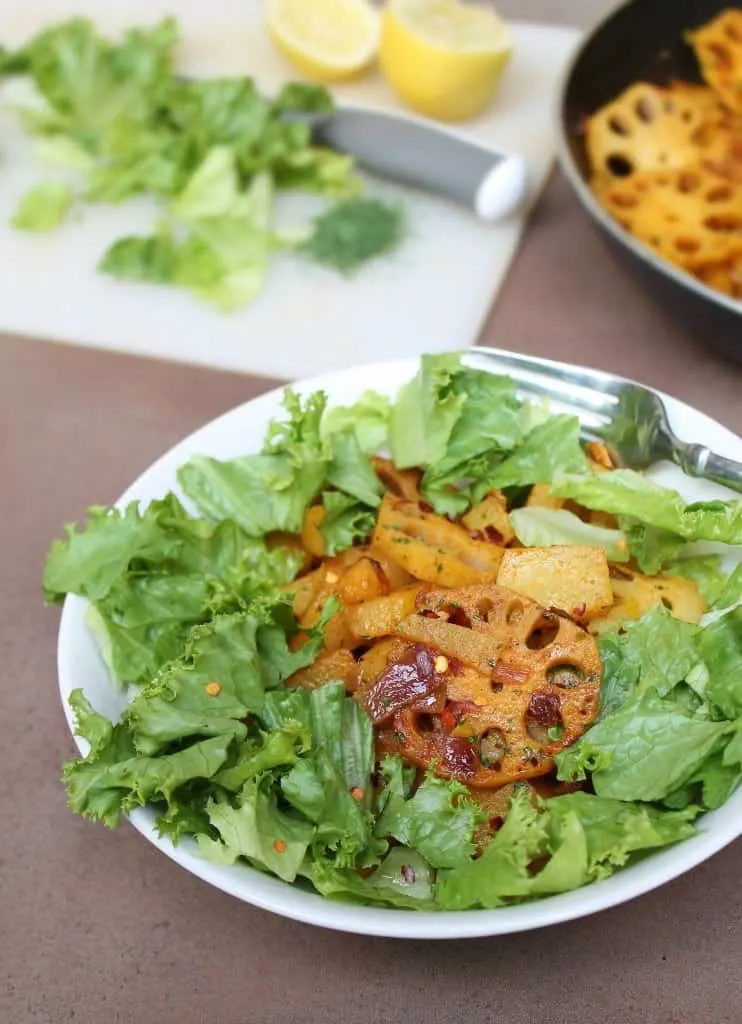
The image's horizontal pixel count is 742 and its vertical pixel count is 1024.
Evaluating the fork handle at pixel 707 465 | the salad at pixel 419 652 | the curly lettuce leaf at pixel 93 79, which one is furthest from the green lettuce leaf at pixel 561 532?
the curly lettuce leaf at pixel 93 79

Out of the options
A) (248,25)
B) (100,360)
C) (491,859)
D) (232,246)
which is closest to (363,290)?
(232,246)

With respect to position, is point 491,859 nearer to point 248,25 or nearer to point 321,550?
point 321,550

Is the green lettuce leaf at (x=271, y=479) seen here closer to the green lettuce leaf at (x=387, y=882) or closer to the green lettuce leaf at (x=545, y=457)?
the green lettuce leaf at (x=545, y=457)

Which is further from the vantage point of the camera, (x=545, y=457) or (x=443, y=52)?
(x=443, y=52)

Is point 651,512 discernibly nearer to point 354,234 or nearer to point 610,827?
point 610,827

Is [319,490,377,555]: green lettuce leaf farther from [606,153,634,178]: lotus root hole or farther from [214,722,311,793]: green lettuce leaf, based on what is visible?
[606,153,634,178]: lotus root hole

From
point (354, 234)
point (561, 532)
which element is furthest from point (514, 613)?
point (354, 234)
